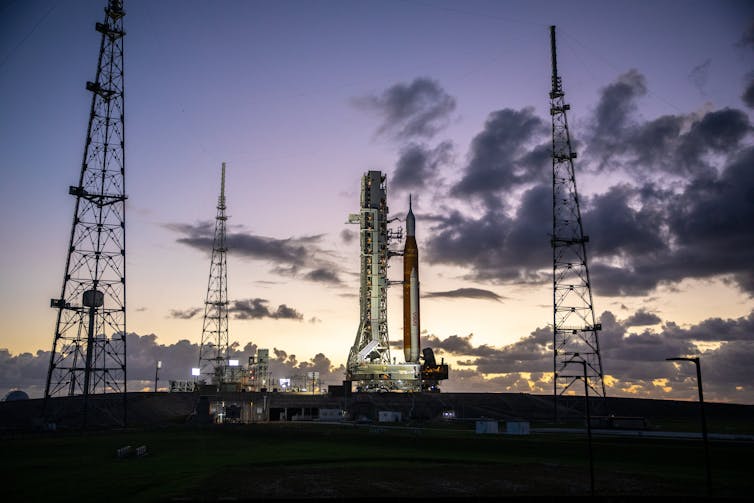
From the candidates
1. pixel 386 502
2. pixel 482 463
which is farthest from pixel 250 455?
pixel 386 502

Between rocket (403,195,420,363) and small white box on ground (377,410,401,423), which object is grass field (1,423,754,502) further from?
rocket (403,195,420,363)

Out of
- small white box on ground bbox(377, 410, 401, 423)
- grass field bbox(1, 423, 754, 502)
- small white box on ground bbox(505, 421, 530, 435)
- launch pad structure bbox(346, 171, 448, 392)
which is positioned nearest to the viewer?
grass field bbox(1, 423, 754, 502)

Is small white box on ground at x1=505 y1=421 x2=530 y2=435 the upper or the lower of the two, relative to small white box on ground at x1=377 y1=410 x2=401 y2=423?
upper

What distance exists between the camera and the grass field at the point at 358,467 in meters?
34.6

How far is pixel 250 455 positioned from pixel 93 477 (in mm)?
14828

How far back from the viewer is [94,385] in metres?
82.8

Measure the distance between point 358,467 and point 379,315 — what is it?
81623 millimetres

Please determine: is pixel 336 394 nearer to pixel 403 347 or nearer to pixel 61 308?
pixel 403 347

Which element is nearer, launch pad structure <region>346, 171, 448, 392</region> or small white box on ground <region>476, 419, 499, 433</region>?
small white box on ground <region>476, 419, 499, 433</region>

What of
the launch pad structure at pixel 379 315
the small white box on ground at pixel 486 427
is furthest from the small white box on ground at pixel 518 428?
the launch pad structure at pixel 379 315

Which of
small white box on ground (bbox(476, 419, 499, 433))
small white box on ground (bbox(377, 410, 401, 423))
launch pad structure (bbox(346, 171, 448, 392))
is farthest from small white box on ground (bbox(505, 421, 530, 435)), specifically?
launch pad structure (bbox(346, 171, 448, 392))

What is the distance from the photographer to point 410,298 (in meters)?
130

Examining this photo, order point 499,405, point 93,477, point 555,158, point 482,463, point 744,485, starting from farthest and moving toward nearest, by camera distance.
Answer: point 499,405, point 555,158, point 482,463, point 93,477, point 744,485

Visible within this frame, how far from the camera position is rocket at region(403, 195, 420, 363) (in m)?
128
